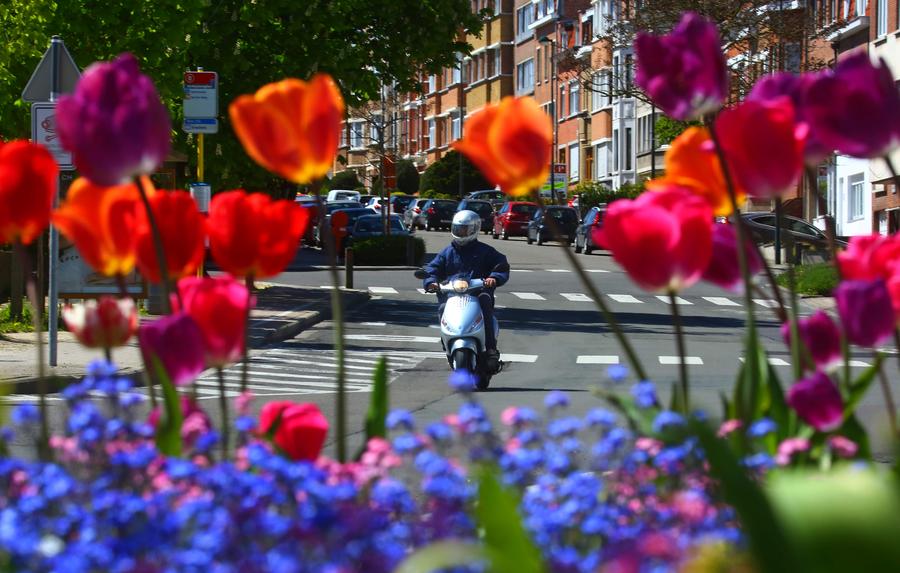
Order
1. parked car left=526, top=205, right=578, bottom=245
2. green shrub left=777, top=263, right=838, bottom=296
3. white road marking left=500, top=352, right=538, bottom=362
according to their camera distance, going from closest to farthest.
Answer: white road marking left=500, top=352, right=538, bottom=362 < green shrub left=777, top=263, right=838, bottom=296 < parked car left=526, top=205, right=578, bottom=245

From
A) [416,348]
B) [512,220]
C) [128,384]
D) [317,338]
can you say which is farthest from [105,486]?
[512,220]

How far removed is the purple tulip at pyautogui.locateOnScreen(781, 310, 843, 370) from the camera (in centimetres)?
281

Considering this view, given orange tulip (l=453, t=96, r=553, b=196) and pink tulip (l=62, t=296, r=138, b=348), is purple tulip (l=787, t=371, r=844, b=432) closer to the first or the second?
orange tulip (l=453, t=96, r=553, b=196)

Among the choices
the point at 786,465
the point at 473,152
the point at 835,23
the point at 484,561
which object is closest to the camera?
the point at 484,561

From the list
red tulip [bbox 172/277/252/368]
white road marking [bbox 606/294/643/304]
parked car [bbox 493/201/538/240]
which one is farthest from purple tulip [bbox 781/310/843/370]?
parked car [bbox 493/201/538/240]

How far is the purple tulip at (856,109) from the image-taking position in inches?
104

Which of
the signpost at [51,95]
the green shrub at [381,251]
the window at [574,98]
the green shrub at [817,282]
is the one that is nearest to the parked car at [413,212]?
the window at [574,98]

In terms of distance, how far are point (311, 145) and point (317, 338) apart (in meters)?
20.4

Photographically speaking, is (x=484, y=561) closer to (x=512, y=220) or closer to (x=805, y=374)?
(x=805, y=374)

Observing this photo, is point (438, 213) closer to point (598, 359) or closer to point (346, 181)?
point (346, 181)

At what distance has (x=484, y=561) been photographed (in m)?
1.77

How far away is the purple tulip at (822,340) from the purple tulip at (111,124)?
1.03 m

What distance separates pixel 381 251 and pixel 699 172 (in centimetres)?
4262

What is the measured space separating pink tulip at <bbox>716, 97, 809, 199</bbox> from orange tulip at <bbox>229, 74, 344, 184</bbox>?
593 millimetres
